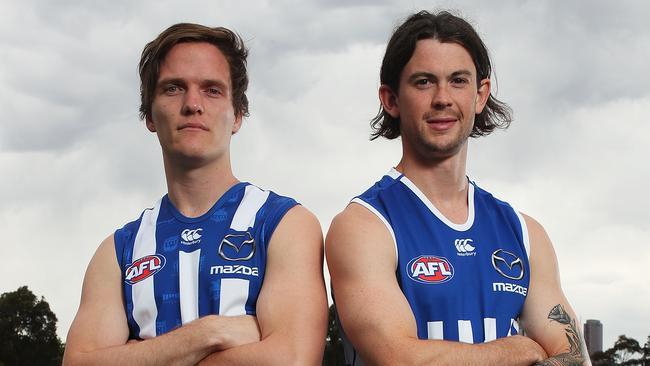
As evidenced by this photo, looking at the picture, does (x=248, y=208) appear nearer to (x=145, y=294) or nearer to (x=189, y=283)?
(x=189, y=283)

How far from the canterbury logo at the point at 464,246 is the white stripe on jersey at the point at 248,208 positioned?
1.60 metres

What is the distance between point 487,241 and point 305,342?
179 centimetres

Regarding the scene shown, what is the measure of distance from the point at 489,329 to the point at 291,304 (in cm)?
152

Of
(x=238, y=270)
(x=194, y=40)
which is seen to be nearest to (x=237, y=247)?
(x=238, y=270)

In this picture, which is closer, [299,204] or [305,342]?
[305,342]

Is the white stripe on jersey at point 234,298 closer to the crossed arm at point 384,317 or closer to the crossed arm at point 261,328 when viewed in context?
the crossed arm at point 261,328

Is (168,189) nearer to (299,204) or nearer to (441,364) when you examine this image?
(299,204)

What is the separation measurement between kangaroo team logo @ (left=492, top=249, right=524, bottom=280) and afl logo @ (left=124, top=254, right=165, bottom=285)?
2668 mm

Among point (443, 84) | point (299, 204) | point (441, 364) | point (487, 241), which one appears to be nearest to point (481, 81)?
point (443, 84)

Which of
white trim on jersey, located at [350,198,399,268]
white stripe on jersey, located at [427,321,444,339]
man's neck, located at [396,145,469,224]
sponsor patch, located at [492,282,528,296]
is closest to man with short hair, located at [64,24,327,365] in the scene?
white trim on jersey, located at [350,198,399,268]

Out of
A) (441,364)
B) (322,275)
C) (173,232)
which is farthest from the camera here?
(173,232)

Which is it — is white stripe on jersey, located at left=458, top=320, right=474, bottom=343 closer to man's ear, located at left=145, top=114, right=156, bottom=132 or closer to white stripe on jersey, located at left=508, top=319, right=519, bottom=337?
white stripe on jersey, located at left=508, top=319, right=519, bottom=337

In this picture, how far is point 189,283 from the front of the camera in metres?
7.47

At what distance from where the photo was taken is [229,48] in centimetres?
824
